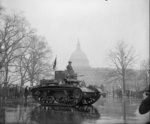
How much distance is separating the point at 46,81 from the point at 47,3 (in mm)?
5383

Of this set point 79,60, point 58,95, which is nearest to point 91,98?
point 58,95

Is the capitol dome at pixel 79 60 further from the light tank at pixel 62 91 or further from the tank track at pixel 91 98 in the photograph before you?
the light tank at pixel 62 91

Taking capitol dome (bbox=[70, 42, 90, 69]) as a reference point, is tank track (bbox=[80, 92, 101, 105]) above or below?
below

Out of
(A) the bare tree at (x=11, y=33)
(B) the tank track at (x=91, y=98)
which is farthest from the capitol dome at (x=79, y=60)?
(B) the tank track at (x=91, y=98)

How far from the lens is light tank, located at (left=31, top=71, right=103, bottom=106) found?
37.6 ft

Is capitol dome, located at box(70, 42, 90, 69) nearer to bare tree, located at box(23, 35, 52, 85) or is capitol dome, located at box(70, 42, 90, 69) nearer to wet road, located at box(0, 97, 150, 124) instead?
bare tree, located at box(23, 35, 52, 85)

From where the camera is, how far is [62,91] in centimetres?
1207

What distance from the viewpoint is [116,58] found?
3092 cm

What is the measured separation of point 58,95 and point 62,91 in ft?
1.26

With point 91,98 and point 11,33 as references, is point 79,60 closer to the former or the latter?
point 11,33

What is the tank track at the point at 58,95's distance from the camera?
11.6 metres

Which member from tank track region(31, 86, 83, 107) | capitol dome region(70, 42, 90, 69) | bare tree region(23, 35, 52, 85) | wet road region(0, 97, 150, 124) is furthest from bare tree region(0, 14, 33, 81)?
capitol dome region(70, 42, 90, 69)

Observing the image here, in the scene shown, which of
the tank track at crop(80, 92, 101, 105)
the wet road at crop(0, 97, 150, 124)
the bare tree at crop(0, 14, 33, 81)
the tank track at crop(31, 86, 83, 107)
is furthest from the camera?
the bare tree at crop(0, 14, 33, 81)

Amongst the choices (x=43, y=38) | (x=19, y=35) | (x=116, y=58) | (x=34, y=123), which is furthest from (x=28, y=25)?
(x=34, y=123)
